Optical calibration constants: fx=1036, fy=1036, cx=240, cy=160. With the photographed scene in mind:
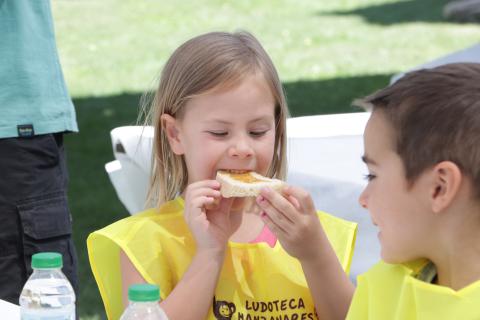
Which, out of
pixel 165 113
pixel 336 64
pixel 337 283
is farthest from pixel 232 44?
pixel 336 64

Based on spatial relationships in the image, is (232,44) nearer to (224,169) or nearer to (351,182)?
(224,169)

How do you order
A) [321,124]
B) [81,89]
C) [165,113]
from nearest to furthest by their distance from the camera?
[165,113] → [321,124] → [81,89]

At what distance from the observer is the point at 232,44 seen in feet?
9.70

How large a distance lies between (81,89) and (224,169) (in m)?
8.57

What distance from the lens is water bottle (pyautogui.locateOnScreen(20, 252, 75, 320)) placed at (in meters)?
2.52

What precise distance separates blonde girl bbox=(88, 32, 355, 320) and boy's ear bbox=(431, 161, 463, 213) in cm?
64

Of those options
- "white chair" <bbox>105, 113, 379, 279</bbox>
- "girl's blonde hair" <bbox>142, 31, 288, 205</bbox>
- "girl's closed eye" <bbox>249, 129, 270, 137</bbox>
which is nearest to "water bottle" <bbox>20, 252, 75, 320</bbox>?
"girl's blonde hair" <bbox>142, 31, 288, 205</bbox>

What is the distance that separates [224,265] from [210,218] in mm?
140

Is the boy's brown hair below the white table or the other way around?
the other way around

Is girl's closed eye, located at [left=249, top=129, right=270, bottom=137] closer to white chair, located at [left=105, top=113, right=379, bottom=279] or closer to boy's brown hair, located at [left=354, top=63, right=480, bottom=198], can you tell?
boy's brown hair, located at [left=354, top=63, right=480, bottom=198]

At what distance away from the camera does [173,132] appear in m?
2.94

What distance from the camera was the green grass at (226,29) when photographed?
8664 mm

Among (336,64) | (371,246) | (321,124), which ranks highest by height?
(321,124)

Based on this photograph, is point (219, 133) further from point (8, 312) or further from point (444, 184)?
point (444, 184)
